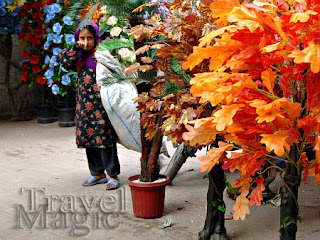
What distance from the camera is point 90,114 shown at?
495 centimetres

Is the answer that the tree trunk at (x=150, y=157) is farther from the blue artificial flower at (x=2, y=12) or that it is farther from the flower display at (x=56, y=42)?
the blue artificial flower at (x=2, y=12)

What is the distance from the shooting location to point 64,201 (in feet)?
15.0

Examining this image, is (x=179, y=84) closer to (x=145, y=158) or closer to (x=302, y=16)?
(x=145, y=158)

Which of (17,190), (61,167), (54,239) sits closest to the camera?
(54,239)

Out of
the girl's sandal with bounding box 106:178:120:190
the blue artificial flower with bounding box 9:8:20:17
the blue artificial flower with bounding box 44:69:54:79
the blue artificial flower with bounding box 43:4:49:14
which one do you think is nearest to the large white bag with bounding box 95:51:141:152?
the girl's sandal with bounding box 106:178:120:190

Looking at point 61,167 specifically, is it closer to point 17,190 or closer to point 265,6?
point 17,190

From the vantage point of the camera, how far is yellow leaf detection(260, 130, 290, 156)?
1898mm

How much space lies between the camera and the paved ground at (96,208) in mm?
3809

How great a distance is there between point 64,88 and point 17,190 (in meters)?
3.95

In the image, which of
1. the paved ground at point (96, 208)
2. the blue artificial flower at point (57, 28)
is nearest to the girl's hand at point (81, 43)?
the paved ground at point (96, 208)

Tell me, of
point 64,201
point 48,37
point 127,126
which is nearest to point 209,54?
point 127,126

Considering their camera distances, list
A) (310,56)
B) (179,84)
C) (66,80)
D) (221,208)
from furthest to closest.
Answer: (66,80)
(221,208)
(179,84)
(310,56)

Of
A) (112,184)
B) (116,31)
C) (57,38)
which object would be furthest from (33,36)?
(112,184)

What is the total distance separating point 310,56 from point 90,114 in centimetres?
333
